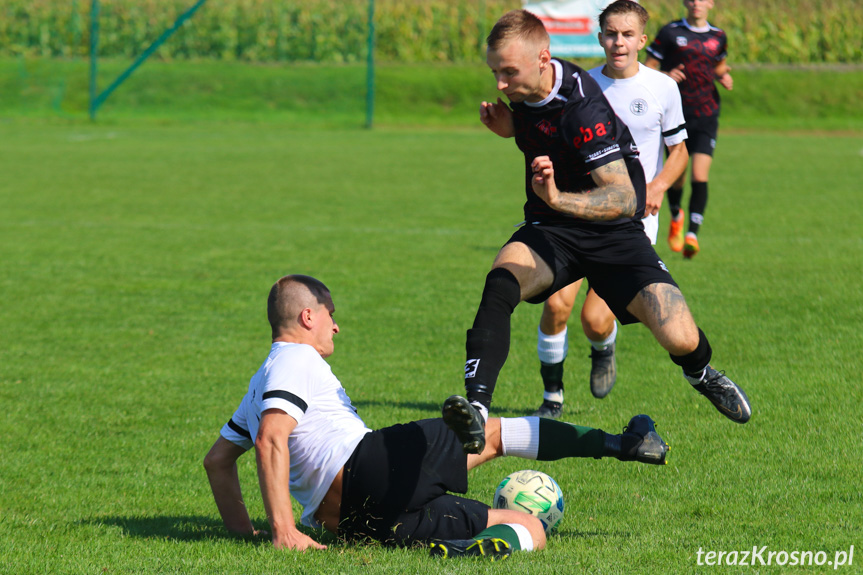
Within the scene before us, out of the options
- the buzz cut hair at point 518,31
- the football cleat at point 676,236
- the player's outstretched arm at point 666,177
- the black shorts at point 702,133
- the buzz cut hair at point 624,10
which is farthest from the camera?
the football cleat at point 676,236

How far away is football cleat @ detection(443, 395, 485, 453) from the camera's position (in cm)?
363

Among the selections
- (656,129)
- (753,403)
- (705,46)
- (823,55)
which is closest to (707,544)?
(753,403)

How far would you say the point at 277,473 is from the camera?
373 cm

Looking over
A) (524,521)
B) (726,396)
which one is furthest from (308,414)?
(726,396)

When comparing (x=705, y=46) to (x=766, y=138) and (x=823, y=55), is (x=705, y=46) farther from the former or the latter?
(x=823, y=55)

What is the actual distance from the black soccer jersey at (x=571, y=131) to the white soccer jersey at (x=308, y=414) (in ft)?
4.76

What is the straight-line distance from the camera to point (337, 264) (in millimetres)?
11062

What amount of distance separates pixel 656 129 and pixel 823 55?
107 feet

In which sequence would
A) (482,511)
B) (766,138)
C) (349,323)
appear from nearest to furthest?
(482,511) < (349,323) < (766,138)

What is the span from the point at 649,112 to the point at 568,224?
165 cm

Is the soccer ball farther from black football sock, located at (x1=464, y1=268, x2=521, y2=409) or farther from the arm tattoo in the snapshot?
the arm tattoo

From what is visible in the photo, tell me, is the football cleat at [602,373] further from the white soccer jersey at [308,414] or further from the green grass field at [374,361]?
the white soccer jersey at [308,414]

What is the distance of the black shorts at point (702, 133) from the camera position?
11180 millimetres

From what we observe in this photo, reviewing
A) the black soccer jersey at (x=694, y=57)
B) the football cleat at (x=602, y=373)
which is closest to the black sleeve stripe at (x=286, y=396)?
the football cleat at (x=602, y=373)
